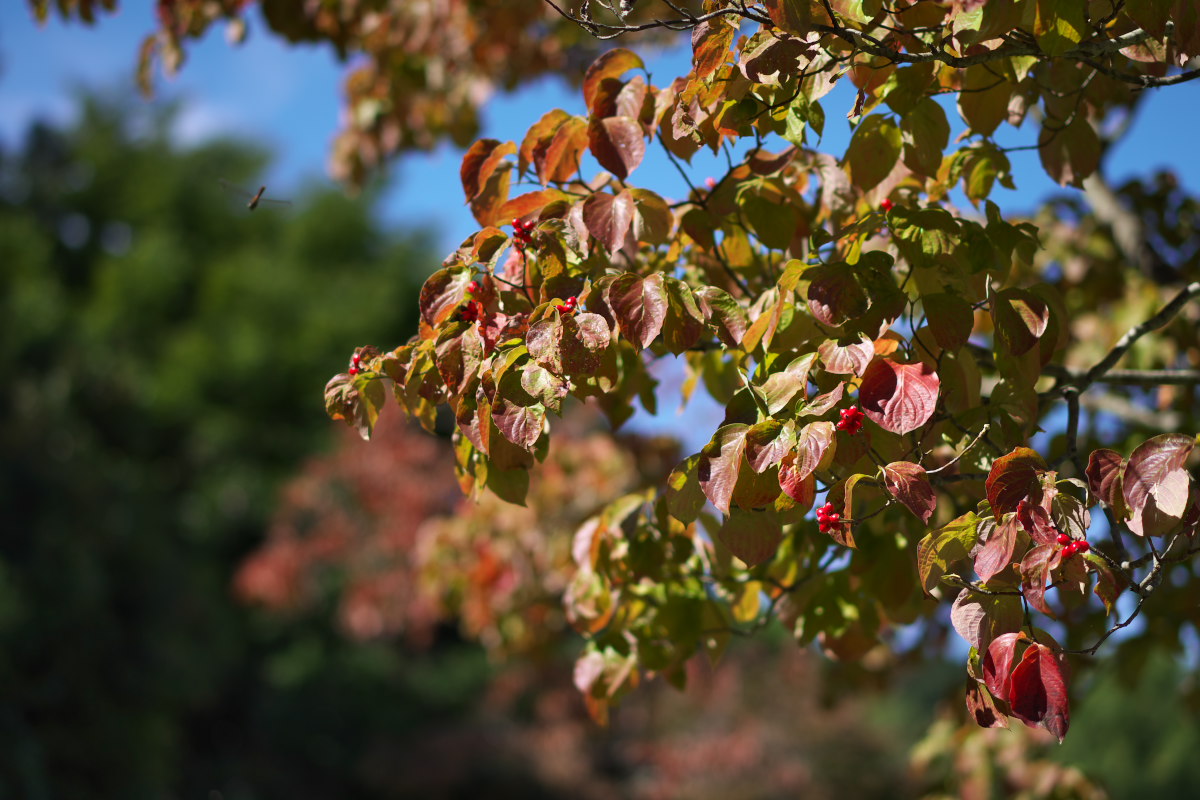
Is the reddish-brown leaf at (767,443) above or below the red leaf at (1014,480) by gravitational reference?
above

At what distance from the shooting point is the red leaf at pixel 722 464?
1230 mm

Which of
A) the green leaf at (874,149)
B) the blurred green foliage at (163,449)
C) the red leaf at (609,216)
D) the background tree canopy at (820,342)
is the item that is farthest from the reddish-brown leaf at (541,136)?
the blurred green foliage at (163,449)

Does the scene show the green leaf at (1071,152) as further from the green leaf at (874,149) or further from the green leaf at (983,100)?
the green leaf at (874,149)

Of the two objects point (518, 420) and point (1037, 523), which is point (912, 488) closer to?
point (1037, 523)

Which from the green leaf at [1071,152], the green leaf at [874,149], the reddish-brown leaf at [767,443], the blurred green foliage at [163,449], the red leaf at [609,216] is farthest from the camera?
the blurred green foliage at [163,449]

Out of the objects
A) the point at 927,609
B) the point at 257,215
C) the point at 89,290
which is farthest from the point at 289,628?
the point at 927,609

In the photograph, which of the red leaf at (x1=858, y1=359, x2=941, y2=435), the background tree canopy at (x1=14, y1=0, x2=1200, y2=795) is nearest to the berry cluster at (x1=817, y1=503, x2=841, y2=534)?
the background tree canopy at (x1=14, y1=0, x2=1200, y2=795)

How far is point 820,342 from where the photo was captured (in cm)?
140

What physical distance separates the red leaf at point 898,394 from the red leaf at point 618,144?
0.47m

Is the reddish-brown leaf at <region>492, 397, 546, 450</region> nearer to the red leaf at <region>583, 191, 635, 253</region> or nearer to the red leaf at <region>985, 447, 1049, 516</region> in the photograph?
the red leaf at <region>583, 191, 635, 253</region>

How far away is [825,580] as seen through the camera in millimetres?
1828

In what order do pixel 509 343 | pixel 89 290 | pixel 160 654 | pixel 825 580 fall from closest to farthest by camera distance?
pixel 509 343
pixel 825 580
pixel 160 654
pixel 89 290

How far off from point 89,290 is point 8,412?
314 inches

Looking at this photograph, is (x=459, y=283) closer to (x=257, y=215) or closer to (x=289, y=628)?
(x=289, y=628)
